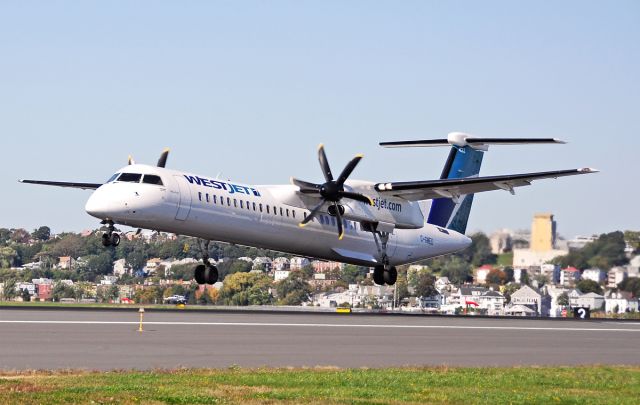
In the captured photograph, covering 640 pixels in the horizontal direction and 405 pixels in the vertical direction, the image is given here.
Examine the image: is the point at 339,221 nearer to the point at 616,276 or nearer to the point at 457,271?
the point at 616,276

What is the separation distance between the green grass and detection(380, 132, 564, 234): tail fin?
3003 centimetres

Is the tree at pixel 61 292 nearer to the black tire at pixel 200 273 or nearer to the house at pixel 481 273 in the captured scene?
the house at pixel 481 273

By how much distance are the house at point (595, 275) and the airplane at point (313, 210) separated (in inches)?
632

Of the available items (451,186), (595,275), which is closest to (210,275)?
(451,186)

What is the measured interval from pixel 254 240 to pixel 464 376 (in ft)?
70.9

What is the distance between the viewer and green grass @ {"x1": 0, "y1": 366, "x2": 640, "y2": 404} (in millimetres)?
17672

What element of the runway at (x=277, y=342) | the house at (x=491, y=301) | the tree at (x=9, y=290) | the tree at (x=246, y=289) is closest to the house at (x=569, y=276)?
the house at (x=491, y=301)

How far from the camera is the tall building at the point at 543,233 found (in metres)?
56.3

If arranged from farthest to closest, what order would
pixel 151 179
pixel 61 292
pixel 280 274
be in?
pixel 280 274, pixel 61 292, pixel 151 179

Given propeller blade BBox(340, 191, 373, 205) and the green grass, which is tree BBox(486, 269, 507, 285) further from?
the green grass

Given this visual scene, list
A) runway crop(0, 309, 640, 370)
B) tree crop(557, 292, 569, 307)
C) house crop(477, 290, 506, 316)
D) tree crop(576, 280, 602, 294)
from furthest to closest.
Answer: house crop(477, 290, 506, 316), tree crop(557, 292, 569, 307), tree crop(576, 280, 602, 294), runway crop(0, 309, 640, 370)

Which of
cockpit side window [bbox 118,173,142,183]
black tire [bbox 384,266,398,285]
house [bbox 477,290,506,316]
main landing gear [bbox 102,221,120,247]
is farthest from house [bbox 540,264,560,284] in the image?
main landing gear [bbox 102,221,120,247]

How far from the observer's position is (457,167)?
53469 millimetres

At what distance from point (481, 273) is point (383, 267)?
40266 millimetres
